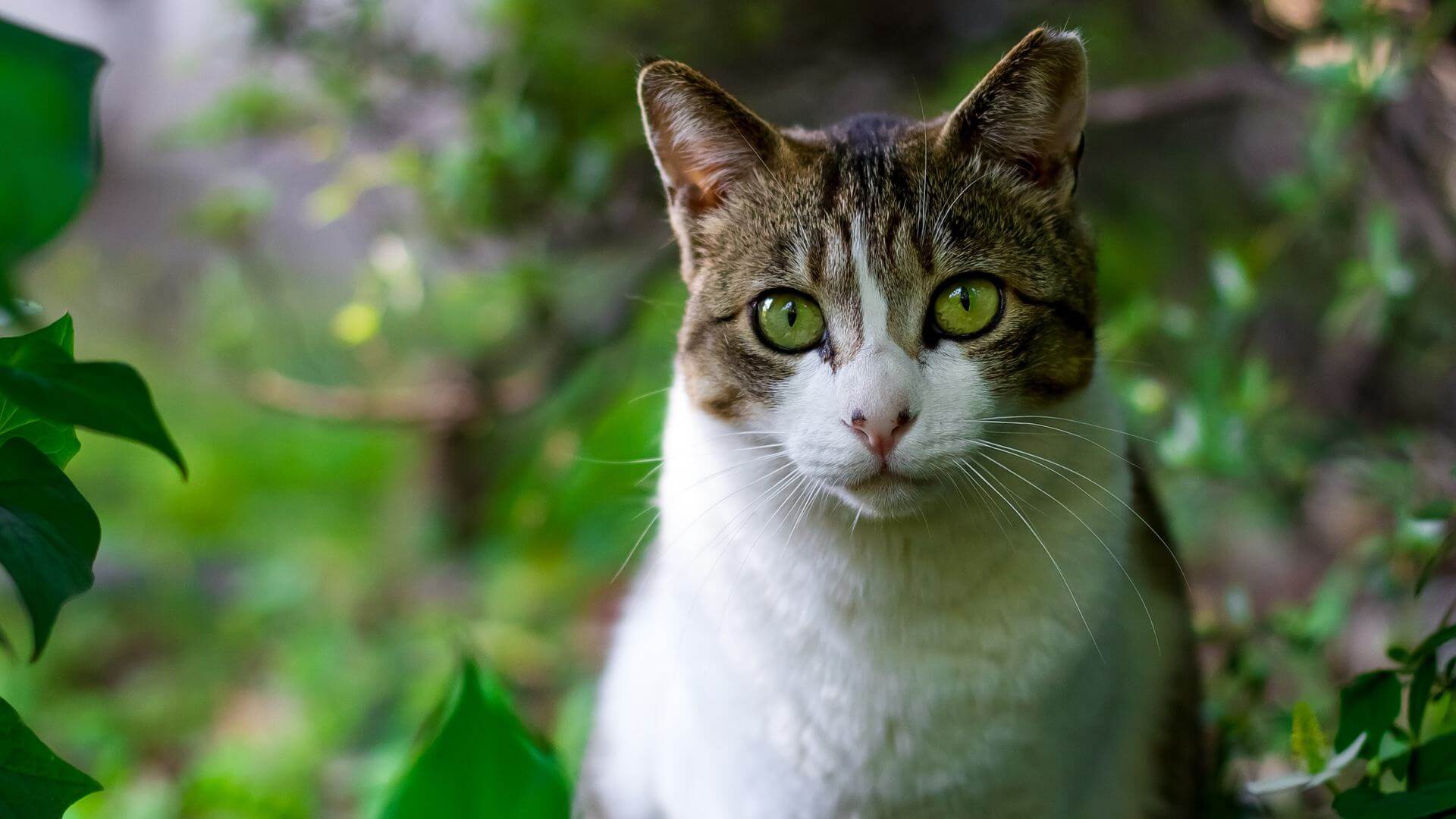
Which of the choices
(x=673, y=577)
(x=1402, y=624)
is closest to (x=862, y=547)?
(x=673, y=577)

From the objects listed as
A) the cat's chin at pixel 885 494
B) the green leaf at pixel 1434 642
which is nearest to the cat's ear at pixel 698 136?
the cat's chin at pixel 885 494

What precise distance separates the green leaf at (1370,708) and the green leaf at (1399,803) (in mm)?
64

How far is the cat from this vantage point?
1.13 meters

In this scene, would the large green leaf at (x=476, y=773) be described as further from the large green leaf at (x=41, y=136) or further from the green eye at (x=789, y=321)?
the large green leaf at (x=41, y=136)

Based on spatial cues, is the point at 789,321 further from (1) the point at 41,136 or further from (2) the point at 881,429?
(1) the point at 41,136

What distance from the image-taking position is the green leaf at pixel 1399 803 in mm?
875

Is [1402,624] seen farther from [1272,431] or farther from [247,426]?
[247,426]

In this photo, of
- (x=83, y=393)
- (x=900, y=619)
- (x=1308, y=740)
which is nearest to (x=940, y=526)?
(x=900, y=619)

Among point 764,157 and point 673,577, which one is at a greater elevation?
point 764,157

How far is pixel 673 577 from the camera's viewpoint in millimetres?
1389

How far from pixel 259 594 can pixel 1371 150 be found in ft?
10.2

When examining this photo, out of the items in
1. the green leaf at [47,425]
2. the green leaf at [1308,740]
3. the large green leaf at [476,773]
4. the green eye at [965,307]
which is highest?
the green eye at [965,307]

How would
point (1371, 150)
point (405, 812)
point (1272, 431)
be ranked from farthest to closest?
point (1272, 431)
point (1371, 150)
point (405, 812)

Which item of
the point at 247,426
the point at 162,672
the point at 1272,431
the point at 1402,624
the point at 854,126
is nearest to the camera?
the point at 854,126
